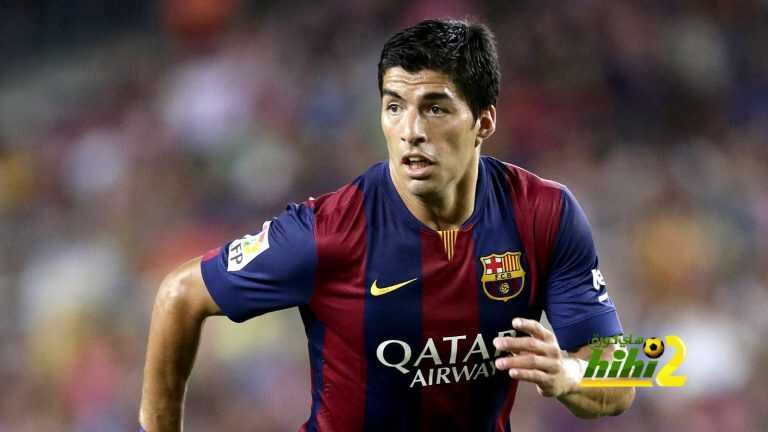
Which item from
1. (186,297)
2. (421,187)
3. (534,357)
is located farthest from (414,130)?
(186,297)

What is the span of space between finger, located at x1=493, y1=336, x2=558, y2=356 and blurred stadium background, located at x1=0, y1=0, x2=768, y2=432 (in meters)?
3.34

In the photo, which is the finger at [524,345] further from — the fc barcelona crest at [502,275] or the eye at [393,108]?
the eye at [393,108]

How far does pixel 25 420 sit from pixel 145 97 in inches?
92.1

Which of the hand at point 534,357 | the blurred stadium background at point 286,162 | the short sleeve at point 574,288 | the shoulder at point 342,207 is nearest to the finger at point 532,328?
the hand at point 534,357

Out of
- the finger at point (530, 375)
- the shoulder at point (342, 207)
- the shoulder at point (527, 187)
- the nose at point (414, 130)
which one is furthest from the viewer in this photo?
the shoulder at point (527, 187)

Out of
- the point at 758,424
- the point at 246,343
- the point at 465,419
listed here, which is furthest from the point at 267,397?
the point at 465,419

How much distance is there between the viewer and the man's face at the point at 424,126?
9.38ft

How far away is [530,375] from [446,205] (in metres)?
0.61

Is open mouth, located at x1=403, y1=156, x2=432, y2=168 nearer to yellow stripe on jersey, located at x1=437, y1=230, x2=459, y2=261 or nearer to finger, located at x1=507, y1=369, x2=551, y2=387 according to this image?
yellow stripe on jersey, located at x1=437, y1=230, x2=459, y2=261

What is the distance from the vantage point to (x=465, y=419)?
3064 mm

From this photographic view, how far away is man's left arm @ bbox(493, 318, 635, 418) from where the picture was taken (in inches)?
105

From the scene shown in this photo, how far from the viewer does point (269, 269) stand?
2.94 metres

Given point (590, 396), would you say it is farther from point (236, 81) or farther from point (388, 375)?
point (236, 81)

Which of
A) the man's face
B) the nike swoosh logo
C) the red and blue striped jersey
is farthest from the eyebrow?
the nike swoosh logo
